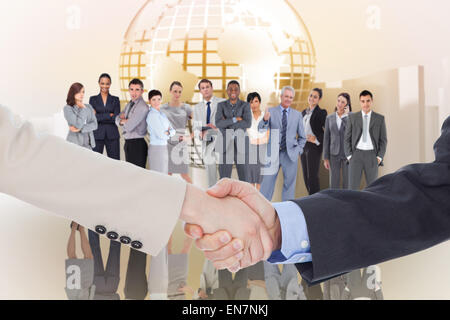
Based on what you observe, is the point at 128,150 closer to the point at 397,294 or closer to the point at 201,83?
the point at 201,83

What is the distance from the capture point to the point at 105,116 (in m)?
6.89

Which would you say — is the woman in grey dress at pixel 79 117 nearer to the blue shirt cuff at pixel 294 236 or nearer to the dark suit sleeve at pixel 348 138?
the dark suit sleeve at pixel 348 138

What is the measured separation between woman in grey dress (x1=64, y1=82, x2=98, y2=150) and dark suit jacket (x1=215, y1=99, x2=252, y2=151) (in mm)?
1507

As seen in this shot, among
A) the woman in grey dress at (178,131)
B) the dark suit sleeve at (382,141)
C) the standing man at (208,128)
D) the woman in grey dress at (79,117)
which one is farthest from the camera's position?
the woman in grey dress at (178,131)

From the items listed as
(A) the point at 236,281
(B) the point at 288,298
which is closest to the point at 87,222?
Answer: (B) the point at 288,298

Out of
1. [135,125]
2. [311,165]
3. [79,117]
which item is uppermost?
[79,117]

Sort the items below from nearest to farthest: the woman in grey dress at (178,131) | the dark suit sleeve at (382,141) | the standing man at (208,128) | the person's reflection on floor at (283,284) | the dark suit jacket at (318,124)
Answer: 1. the person's reflection on floor at (283,284)
2. the dark suit sleeve at (382,141)
3. the standing man at (208,128)
4. the woman in grey dress at (178,131)
5. the dark suit jacket at (318,124)

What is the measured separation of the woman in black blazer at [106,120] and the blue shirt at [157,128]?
1.36ft

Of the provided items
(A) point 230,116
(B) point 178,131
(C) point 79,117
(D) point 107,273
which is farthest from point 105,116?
(D) point 107,273

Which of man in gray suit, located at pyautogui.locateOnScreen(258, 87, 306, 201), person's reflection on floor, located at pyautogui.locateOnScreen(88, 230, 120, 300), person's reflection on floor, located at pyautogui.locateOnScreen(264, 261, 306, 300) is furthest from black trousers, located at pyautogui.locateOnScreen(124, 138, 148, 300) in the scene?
man in gray suit, located at pyautogui.locateOnScreen(258, 87, 306, 201)

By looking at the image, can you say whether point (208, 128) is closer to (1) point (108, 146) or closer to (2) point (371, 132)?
(1) point (108, 146)

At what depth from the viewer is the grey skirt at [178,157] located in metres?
7.14

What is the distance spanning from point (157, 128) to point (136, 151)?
41 cm

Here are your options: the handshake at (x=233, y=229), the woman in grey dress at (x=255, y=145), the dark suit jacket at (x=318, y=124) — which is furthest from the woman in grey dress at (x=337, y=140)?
the handshake at (x=233, y=229)
